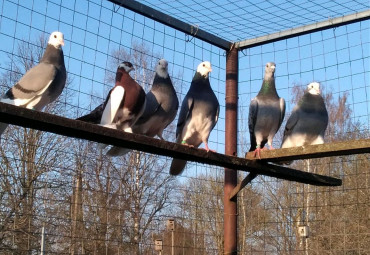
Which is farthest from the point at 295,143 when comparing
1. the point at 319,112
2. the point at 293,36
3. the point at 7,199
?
the point at 7,199

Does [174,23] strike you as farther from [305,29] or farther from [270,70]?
[305,29]

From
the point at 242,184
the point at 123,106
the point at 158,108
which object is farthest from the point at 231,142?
the point at 123,106

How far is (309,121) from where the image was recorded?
5605 mm

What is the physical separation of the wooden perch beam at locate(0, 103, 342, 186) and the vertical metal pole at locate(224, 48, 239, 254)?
0.92 meters

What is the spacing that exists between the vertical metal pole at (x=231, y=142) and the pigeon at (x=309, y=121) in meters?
0.59

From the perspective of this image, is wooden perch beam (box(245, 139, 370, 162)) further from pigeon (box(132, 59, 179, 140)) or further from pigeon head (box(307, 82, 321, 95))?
pigeon head (box(307, 82, 321, 95))

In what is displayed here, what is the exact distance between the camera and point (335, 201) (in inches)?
336

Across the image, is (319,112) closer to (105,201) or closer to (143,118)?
(143,118)

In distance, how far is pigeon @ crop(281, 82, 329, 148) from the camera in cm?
559

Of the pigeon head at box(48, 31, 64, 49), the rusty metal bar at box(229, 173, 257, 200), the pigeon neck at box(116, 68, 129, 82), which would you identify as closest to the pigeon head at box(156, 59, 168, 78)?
the pigeon neck at box(116, 68, 129, 82)

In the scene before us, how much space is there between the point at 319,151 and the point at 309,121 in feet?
4.55

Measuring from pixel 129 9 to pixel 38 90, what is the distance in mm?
1641

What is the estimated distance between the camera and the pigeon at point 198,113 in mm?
5059

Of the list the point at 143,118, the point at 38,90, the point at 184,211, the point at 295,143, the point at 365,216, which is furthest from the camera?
the point at 365,216
